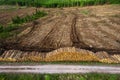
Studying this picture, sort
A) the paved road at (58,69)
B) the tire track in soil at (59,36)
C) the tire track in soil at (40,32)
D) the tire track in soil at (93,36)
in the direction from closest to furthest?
the paved road at (58,69) → the tire track in soil at (59,36) → the tire track in soil at (93,36) → the tire track in soil at (40,32)

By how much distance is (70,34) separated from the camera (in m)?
51.7

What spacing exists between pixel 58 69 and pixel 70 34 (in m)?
17.6

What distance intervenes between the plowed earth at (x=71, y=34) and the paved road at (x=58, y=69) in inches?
279

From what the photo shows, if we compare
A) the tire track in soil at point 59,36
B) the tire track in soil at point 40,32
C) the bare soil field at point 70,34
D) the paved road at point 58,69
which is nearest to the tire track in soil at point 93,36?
the bare soil field at point 70,34

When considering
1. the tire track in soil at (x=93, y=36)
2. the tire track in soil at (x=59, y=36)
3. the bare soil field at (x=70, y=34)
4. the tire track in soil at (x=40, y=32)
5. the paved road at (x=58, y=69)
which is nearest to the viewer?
the paved road at (x=58, y=69)

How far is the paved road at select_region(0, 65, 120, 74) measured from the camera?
34531mm

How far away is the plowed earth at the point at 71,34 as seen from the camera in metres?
44.4

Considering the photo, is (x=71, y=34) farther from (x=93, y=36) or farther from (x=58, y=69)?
(x=58, y=69)

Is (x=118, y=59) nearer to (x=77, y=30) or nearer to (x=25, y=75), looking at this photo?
(x=25, y=75)

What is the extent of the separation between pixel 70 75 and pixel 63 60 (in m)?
4.66

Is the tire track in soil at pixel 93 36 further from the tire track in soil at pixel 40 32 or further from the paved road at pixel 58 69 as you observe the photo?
the paved road at pixel 58 69

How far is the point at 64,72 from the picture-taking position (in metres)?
34.2

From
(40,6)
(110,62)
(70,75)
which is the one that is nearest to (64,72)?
(70,75)

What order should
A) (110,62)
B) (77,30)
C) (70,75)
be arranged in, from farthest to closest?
(77,30)
(110,62)
(70,75)
